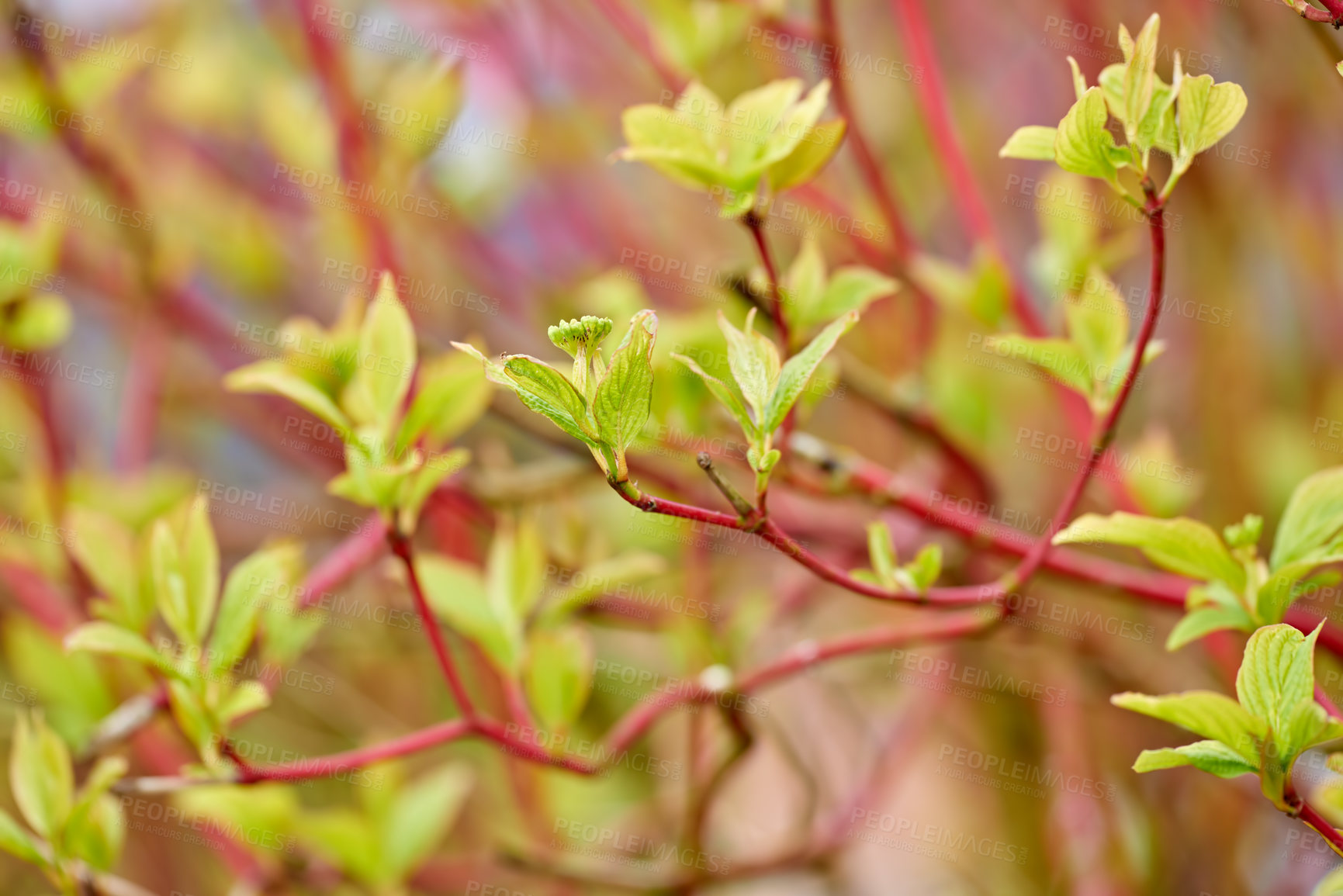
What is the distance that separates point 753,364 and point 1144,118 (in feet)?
0.49

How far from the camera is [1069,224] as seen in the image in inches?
22.7

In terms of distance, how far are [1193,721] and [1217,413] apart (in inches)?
25.7

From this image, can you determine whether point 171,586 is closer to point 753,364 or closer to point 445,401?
point 445,401

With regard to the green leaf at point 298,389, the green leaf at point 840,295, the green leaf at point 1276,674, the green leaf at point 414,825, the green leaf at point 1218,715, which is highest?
the green leaf at point 840,295

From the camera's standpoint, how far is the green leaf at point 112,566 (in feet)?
1.63

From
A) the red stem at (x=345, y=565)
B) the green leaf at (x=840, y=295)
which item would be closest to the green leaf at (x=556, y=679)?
the red stem at (x=345, y=565)

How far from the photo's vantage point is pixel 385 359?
1.41 feet

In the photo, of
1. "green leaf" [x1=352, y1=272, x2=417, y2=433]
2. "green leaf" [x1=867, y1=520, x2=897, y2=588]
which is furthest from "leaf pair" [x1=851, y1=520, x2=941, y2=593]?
"green leaf" [x1=352, y1=272, x2=417, y2=433]

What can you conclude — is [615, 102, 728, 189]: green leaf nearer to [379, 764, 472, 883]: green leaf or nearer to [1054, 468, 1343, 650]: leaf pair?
[1054, 468, 1343, 650]: leaf pair

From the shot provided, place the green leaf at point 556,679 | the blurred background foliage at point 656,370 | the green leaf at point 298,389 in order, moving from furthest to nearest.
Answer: the blurred background foliage at point 656,370 → the green leaf at point 556,679 → the green leaf at point 298,389

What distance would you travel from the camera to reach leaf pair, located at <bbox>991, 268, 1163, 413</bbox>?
40 cm

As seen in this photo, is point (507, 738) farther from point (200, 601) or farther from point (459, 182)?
point (459, 182)

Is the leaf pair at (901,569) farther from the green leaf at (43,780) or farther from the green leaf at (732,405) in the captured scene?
the green leaf at (43,780)

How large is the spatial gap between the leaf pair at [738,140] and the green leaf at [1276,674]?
0.23 meters
